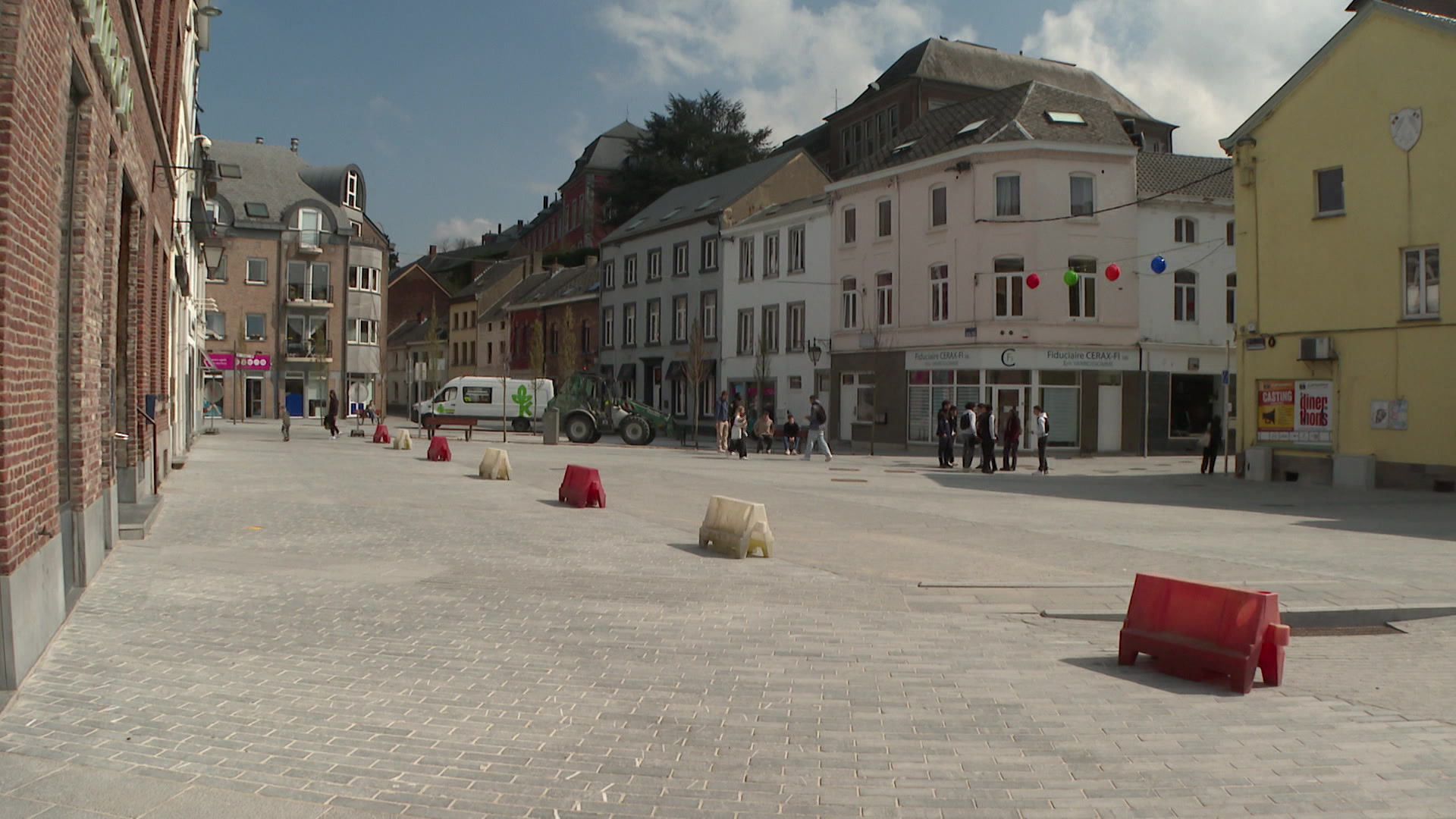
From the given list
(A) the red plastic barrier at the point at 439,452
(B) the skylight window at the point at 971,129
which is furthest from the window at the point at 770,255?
(A) the red plastic barrier at the point at 439,452

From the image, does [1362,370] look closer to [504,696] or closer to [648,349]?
[504,696]

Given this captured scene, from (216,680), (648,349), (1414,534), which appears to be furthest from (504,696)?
(648,349)

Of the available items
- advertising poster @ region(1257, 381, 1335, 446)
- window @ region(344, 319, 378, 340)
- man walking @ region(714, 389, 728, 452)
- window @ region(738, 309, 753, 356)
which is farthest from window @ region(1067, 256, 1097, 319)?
window @ region(344, 319, 378, 340)

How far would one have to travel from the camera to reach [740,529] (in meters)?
12.5

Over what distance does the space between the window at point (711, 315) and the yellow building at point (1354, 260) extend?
27.6 metres

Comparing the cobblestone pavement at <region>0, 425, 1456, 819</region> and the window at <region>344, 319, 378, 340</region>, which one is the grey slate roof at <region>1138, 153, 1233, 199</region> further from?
the window at <region>344, 319, 378, 340</region>

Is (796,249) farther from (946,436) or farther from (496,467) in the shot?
(496,467)

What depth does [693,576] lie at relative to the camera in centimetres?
1120

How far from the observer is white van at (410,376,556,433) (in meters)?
49.6

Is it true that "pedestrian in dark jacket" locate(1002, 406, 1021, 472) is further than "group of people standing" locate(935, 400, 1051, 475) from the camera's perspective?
Yes

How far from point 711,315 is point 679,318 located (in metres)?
3.24

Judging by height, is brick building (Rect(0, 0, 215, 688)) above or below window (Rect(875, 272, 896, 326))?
below

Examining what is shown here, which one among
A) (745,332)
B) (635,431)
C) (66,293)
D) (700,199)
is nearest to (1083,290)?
(635,431)

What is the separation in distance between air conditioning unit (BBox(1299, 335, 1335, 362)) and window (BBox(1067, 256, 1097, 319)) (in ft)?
37.9
